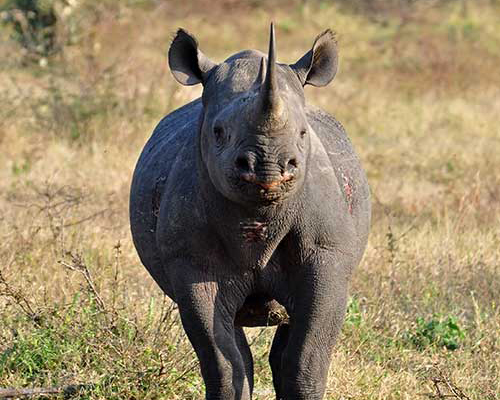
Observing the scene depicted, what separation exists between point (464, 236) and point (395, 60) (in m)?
10.3

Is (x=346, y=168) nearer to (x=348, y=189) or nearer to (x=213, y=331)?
(x=348, y=189)

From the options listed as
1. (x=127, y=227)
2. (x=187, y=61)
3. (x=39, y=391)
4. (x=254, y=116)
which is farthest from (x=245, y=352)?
(x=127, y=227)

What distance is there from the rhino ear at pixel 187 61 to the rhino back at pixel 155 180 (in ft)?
0.94

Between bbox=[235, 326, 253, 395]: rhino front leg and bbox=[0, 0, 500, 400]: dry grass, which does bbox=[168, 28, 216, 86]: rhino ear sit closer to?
bbox=[235, 326, 253, 395]: rhino front leg

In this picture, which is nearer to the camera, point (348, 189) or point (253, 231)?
point (253, 231)

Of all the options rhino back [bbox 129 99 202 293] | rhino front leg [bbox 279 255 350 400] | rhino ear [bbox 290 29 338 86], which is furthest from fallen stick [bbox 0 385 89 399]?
rhino ear [bbox 290 29 338 86]

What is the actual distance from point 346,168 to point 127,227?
3902 millimetres

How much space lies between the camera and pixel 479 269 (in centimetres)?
Result: 800

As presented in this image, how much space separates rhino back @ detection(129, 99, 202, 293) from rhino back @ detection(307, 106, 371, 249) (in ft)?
1.90

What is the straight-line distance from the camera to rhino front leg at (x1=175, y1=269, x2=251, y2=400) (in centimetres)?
463

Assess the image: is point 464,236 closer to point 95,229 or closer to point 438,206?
point 438,206

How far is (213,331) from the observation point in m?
4.66

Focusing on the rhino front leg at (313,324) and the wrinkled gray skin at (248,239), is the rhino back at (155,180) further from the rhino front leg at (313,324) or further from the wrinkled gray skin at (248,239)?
the rhino front leg at (313,324)

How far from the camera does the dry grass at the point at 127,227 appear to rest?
5.85 m
